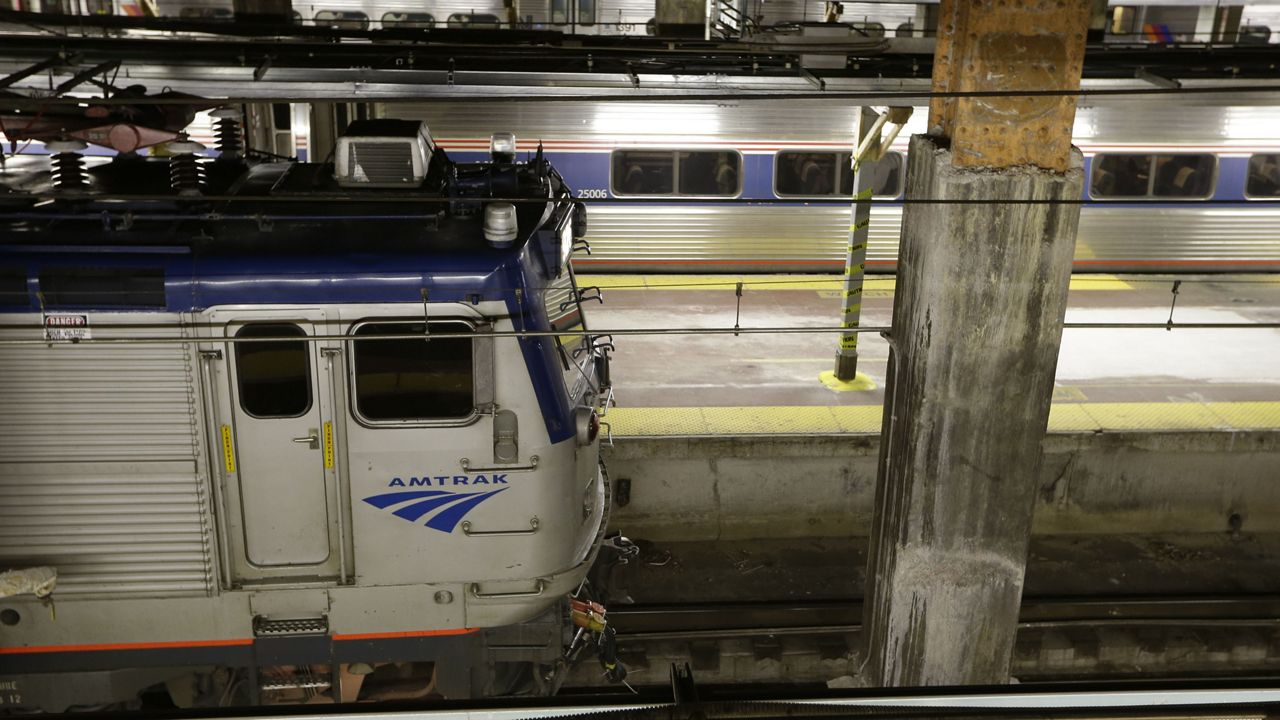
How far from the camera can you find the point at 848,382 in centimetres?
1252

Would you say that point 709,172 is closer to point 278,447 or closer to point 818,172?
point 818,172

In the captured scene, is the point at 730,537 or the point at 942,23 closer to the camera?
the point at 942,23

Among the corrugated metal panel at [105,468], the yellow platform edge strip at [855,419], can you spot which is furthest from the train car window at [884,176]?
the corrugated metal panel at [105,468]

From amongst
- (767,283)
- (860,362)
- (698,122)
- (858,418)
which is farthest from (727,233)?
(858,418)

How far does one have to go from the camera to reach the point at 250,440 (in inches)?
240

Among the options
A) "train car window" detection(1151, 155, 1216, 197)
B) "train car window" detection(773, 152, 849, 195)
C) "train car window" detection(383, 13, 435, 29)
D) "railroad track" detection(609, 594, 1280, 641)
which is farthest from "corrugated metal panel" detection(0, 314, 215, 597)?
"train car window" detection(1151, 155, 1216, 197)

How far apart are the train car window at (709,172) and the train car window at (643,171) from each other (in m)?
0.14

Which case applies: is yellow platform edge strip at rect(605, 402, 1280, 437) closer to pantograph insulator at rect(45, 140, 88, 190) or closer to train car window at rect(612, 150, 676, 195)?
train car window at rect(612, 150, 676, 195)

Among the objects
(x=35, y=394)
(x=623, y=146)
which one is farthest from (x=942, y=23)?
(x=623, y=146)

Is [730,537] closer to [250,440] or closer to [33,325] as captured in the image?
[250,440]

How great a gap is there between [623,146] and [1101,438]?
701 cm

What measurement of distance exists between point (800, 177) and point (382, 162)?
30.8ft

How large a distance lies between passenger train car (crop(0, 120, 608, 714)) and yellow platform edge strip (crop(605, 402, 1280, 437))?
4217 mm

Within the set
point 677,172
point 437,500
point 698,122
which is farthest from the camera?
point 677,172
